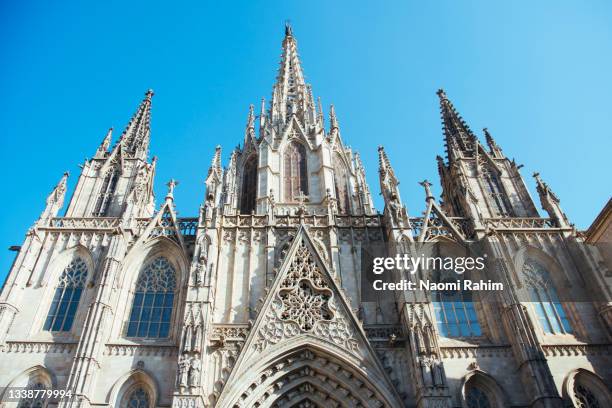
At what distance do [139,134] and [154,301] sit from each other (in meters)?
13.6

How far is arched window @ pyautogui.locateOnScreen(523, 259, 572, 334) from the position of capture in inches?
781

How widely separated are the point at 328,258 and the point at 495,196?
10803 mm

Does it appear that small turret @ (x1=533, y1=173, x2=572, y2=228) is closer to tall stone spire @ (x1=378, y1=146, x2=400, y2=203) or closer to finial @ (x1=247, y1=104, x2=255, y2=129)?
tall stone spire @ (x1=378, y1=146, x2=400, y2=203)

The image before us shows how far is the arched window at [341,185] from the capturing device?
89.4 feet

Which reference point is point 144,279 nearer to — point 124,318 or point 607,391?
point 124,318

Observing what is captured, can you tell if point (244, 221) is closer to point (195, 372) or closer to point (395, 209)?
point (395, 209)

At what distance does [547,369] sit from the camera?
1706 centimetres

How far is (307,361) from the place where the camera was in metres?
18.0

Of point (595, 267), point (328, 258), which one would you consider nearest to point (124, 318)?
point (328, 258)

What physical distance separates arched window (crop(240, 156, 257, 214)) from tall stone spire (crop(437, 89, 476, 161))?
12360 millimetres

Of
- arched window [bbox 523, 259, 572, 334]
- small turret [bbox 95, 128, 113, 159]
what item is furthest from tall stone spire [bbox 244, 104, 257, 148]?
arched window [bbox 523, 259, 572, 334]

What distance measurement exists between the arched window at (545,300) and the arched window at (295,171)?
12.5 metres

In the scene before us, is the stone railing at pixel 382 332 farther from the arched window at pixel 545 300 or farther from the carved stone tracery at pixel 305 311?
the arched window at pixel 545 300

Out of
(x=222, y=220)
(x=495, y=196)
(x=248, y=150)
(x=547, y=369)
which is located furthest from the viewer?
(x=248, y=150)
